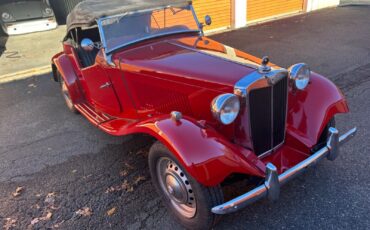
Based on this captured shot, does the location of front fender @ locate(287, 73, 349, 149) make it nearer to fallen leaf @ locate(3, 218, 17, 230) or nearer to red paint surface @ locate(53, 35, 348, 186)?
red paint surface @ locate(53, 35, 348, 186)

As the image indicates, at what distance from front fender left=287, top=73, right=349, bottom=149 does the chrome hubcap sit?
1.12 metres

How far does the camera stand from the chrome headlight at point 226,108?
2.41 m

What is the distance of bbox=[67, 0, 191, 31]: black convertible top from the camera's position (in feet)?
11.5

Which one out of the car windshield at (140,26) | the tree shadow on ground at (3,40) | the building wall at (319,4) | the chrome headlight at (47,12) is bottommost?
the building wall at (319,4)

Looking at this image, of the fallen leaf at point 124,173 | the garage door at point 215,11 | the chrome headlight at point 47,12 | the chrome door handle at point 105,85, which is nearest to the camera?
the fallen leaf at point 124,173

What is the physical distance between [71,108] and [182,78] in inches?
114

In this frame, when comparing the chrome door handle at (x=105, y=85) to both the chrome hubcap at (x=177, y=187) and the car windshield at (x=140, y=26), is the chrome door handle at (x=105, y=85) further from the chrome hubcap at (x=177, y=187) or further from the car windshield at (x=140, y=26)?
the chrome hubcap at (x=177, y=187)

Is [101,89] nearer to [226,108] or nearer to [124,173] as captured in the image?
[124,173]

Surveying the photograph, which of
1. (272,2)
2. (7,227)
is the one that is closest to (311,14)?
(272,2)

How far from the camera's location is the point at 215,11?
9.59m

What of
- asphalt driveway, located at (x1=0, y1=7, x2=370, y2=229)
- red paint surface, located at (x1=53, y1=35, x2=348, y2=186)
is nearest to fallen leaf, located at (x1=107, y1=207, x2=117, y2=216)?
asphalt driveway, located at (x1=0, y1=7, x2=370, y2=229)

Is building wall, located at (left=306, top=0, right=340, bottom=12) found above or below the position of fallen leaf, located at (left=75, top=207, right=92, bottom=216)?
below

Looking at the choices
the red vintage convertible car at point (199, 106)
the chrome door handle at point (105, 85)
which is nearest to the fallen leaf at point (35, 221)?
the red vintage convertible car at point (199, 106)

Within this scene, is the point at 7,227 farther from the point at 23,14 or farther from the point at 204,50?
the point at 23,14
